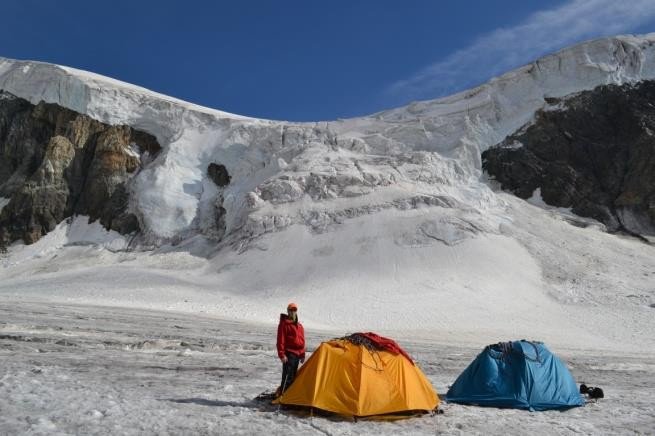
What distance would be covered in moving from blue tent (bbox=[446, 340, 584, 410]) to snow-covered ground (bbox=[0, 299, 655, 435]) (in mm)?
301

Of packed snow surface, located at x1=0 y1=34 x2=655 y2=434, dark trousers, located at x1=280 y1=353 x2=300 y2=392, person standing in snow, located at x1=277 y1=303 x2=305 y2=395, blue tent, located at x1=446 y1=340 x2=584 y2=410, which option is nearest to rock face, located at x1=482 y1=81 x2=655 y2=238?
packed snow surface, located at x1=0 y1=34 x2=655 y2=434

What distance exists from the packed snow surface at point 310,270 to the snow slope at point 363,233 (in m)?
0.16

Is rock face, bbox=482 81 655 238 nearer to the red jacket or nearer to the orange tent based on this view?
the orange tent

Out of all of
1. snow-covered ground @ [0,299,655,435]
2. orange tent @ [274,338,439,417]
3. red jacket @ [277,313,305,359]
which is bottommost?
snow-covered ground @ [0,299,655,435]

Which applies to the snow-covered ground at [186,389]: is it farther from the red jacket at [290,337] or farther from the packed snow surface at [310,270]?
the red jacket at [290,337]

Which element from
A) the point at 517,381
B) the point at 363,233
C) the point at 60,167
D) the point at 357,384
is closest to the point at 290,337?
the point at 357,384

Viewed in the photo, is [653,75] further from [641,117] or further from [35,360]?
[35,360]

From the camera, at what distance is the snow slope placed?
94.0ft

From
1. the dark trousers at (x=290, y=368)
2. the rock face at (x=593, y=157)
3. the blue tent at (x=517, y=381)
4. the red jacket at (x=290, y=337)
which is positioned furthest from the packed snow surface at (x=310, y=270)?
the rock face at (x=593, y=157)

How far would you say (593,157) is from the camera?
49.6 metres

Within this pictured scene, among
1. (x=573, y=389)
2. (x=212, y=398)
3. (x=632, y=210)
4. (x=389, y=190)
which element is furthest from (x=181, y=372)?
(x=632, y=210)

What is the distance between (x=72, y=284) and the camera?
110ft

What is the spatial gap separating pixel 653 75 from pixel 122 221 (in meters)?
47.9

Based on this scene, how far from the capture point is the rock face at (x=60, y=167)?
47344mm
